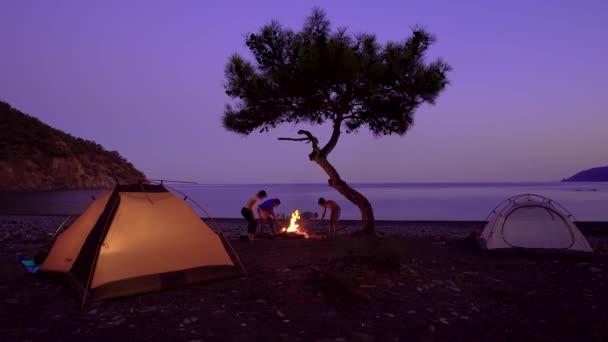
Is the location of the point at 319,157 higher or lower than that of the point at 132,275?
higher

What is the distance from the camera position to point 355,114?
14820 mm

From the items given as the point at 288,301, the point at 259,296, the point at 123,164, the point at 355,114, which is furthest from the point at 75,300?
the point at 123,164

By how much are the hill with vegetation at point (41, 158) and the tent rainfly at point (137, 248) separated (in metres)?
43.7

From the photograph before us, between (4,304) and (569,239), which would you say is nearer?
(4,304)

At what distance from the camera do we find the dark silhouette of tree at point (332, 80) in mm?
12977

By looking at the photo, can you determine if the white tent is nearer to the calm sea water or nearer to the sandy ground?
the sandy ground

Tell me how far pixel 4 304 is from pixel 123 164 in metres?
89.0

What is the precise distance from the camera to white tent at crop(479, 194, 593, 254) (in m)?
10.6

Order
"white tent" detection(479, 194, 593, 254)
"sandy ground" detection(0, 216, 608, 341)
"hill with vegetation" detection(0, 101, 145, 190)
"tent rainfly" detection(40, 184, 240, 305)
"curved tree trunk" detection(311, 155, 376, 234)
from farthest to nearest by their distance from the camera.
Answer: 1. "hill with vegetation" detection(0, 101, 145, 190)
2. "curved tree trunk" detection(311, 155, 376, 234)
3. "white tent" detection(479, 194, 593, 254)
4. "tent rainfly" detection(40, 184, 240, 305)
5. "sandy ground" detection(0, 216, 608, 341)

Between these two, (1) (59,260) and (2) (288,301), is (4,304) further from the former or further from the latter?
(2) (288,301)

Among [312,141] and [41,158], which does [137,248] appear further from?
[41,158]

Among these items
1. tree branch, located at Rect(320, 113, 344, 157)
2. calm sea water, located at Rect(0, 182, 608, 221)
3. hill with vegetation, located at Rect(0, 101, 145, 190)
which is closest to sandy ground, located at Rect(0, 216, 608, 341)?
calm sea water, located at Rect(0, 182, 608, 221)

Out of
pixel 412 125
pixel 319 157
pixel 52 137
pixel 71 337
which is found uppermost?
A: pixel 52 137

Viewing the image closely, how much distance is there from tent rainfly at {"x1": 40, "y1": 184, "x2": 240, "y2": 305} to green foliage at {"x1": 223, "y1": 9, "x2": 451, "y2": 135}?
21.3ft
